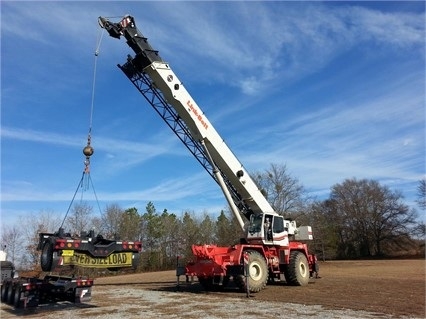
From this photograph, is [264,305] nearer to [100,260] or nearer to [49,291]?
[100,260]

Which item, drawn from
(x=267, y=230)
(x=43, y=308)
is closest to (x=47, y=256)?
(x=43, y=308)

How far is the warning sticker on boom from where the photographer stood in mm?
9617

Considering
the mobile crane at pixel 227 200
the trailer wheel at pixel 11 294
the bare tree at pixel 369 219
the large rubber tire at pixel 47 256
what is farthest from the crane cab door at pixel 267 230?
the bare tree at pixel 369 219

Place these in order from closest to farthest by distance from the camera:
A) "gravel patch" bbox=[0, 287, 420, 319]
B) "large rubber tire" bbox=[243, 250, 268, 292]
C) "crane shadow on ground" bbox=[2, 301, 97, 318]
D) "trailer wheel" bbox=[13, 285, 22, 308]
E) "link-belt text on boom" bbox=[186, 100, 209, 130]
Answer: "gravel patch" bbox=[0, 287, 420, 319], "crane shadow on ground" bbox=[2, 301, 97, 318], "trailer wheel" bbox=[13, 285, 22, 308], "large rubber tire" bbox=[243, 250, 268, 292], "link-belt text on boom" bbox=[186, 100, 209, 130]

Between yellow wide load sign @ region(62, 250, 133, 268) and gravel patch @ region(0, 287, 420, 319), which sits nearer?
gravel patch @ region(0, 287, 420, 319)

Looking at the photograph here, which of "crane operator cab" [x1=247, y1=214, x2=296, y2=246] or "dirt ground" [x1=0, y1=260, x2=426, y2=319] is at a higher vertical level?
"crane operator cab" [x1=247, y1=214, x2=296, y2=246]

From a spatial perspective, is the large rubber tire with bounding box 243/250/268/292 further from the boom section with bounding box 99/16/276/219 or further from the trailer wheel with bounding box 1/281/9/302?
the trailer wheel with bounding box 1/281/9/302

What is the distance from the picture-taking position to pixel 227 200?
1623cm

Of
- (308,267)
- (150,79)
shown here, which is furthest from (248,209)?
(150,79)

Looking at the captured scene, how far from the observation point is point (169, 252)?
58.3 m

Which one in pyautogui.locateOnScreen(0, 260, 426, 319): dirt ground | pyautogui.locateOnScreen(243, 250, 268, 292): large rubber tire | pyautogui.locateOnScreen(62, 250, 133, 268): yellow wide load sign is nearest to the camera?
pyautogui.locateOnScreen(0, 260, 426, 319): dirt ground

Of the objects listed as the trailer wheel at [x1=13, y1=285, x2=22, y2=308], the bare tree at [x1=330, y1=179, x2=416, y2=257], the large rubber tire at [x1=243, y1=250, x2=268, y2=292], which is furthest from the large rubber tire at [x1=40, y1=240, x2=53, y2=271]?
the bare tree at [x1=330, y1=179, x2=416, y2=257]

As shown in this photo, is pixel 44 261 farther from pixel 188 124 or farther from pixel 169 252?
pixel 169 252

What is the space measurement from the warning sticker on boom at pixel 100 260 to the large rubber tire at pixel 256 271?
523 cm
